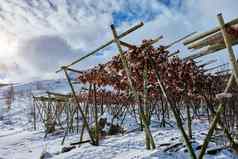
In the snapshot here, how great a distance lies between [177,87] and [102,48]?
392cm

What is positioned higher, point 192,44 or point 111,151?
point 192,44

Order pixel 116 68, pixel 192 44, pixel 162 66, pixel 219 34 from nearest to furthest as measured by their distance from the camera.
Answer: pixel 219 34 → pixel 192 44 → pixel 162 66 → pixel 116 68

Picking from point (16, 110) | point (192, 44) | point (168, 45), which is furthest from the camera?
point (16, 110)

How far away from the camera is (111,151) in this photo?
26.5 ft

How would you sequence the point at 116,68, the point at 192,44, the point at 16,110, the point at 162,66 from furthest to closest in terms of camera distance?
1. the point at 16,110
2. the point at 116,68
3. the point at 162,66
4. the point at 192,44

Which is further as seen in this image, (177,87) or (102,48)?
(177,87)

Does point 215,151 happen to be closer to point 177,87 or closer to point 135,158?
point 135,158

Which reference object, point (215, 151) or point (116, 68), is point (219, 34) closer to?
point (215, 151)

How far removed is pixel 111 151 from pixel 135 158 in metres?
1.82

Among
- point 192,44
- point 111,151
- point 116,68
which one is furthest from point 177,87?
point 192,44

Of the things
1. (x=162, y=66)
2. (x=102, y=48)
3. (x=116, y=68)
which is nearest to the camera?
(x=102, y=48)

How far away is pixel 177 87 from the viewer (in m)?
10.5

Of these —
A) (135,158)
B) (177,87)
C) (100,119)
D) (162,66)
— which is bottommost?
(135,158)

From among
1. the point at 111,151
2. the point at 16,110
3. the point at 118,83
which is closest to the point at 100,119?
the point at 118,83
